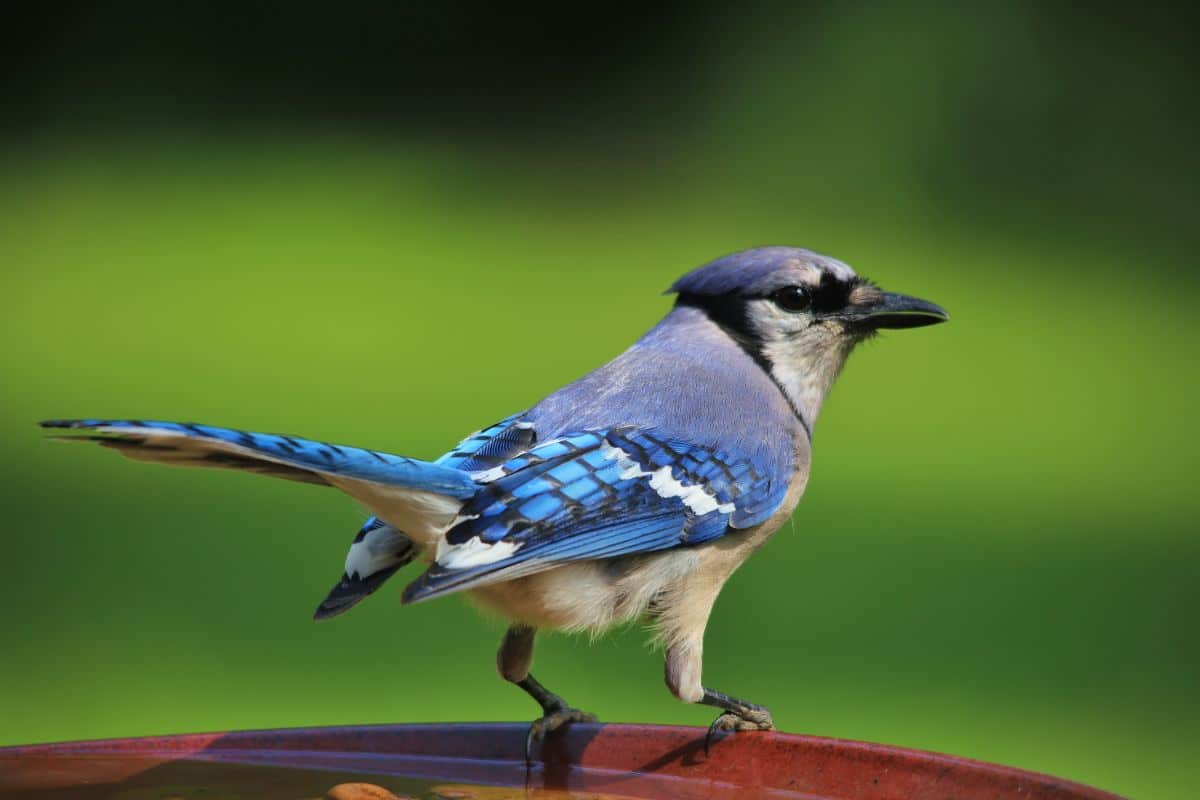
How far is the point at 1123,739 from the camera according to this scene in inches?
119

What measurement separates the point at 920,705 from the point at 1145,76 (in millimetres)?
3665

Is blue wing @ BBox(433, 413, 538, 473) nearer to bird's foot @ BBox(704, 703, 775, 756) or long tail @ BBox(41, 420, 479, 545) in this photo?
long tail @ BBox(41, 420, 479, 545)

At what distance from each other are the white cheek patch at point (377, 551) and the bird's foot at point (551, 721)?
8.6 inches

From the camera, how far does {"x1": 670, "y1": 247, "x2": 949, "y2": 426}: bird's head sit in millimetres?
2123

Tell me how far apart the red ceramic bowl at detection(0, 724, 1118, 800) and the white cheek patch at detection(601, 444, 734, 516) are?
0.26m

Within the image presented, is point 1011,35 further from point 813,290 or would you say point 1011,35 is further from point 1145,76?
point 813,290

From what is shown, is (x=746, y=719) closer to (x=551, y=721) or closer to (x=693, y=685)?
(x=693, y=685)

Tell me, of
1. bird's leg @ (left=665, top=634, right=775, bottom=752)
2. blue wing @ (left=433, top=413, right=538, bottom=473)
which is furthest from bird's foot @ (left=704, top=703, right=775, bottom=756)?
blue wing @ (left=433, top=413, right=538, bottom=473)

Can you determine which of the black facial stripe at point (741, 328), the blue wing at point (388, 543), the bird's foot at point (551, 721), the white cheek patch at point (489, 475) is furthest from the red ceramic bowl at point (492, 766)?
the black facial stripe at point (741, 328)

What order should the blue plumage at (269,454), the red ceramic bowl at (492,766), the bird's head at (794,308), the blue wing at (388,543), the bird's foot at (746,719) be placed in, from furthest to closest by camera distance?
1. the bird's head at (794,308)
2. the bird's foot at (746,719)
3. the blue wing at (388,543)
4. the red ceramic bowl at (492,766)
5. the blue plumage at (269,454)

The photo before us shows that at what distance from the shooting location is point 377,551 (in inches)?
68.6

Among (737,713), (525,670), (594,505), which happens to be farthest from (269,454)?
(737,713)

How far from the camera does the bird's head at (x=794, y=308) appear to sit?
212 centimetres

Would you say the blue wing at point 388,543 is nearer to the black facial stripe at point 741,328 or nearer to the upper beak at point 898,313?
the black facial stripe at point 741,328
